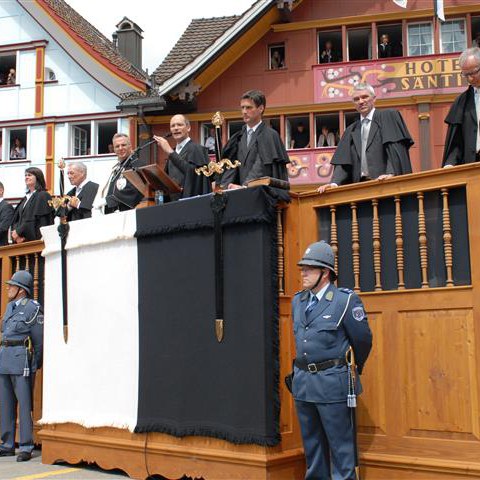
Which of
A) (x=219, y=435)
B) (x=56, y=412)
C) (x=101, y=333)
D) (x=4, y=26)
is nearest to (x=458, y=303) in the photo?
(x=219, y=435)

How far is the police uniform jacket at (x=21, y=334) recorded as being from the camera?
7754mm

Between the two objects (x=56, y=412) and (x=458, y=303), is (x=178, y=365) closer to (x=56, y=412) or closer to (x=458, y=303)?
(x=56, y=412)

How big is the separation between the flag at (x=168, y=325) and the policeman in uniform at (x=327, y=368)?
37 cm

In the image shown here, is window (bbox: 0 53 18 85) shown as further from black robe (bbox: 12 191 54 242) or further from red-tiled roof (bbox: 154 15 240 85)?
black robe (bbox: 12 191 54 242)

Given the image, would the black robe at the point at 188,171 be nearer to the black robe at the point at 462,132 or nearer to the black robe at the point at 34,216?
the black robe at the point at 462,132

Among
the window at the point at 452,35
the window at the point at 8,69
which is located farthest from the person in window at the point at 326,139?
the window at the point at 8,69

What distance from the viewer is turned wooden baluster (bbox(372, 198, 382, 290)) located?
18.4ft

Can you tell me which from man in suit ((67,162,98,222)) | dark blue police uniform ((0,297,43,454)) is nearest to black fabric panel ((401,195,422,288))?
man in suit ((67,162,98,222))

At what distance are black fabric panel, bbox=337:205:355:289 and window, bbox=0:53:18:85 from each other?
18665mm

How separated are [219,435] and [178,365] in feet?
2.14

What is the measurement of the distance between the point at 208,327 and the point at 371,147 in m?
1.78

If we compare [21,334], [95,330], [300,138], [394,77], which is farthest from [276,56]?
[95,330]

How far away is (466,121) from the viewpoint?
5895 mm

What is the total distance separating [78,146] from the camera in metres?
22.5
